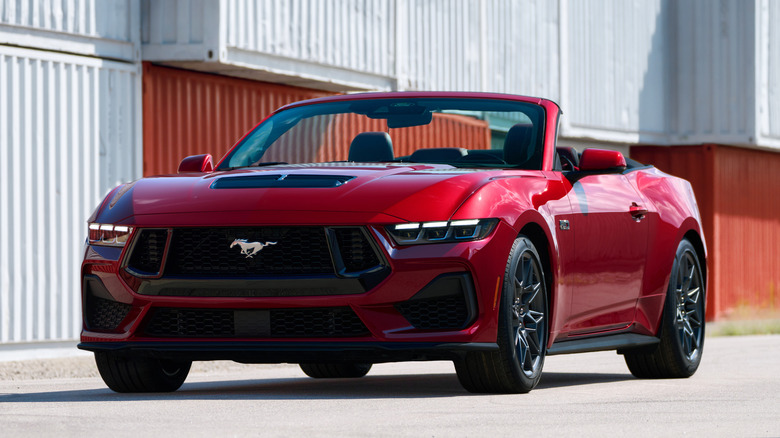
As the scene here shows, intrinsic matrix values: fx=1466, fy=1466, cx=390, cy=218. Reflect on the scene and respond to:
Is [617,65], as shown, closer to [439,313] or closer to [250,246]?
[439,313]

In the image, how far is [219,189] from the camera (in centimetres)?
655

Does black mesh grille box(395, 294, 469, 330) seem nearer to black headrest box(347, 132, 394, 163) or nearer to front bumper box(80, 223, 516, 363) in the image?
front bumper box(80, 223, 516, 363)

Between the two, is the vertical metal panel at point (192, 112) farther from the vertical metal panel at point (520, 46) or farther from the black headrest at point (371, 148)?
the black headrest at point (371, 148)

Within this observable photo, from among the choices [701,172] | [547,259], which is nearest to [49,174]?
[547,259]

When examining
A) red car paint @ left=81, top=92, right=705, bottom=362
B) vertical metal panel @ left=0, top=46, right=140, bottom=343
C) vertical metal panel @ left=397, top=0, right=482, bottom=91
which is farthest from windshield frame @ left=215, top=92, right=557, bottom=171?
vertical metal panel @ left=397, top=0, right=482, bottom=91

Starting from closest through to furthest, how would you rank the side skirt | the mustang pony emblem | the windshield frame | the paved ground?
the paved ground → the mustang pony emblem → the side skirt → the windshield frame

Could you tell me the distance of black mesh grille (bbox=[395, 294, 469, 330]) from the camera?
6305 millimetres

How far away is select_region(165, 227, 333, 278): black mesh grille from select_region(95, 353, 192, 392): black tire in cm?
71

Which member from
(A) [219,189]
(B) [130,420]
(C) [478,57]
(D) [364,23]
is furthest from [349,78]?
(B) [130,420]

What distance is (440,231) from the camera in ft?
20.6

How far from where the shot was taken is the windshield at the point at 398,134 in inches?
296

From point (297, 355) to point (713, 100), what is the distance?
21842 mm

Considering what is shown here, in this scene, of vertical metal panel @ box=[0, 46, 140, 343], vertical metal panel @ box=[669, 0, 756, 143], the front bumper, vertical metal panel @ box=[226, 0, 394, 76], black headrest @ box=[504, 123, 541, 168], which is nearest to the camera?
the front bumper

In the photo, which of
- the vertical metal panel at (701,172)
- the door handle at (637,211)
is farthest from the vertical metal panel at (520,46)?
the door handle at (637,211)
